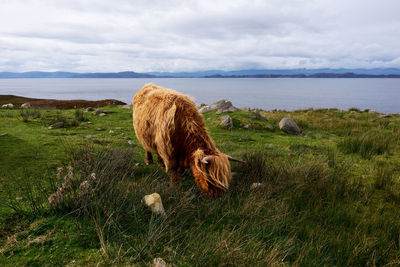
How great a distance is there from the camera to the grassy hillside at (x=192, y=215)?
2.32 m

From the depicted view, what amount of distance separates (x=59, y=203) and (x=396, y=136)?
11.5 meters

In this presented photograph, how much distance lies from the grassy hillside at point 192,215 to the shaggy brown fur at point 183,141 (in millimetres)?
304

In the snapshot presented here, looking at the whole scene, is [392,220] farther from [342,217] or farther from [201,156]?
[201,156]

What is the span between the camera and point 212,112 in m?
13.7

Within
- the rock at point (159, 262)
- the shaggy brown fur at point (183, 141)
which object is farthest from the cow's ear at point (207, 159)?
the rock at point (159, 262)

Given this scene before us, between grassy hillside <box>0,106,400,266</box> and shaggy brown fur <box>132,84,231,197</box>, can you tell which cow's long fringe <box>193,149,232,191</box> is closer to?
shaggy brown fur <box>132,84,231,197</box>

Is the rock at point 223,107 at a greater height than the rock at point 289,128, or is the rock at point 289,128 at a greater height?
the rock at point 223,107

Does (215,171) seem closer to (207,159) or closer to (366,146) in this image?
(207,159)

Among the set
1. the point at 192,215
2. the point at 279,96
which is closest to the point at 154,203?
the point at 192,215

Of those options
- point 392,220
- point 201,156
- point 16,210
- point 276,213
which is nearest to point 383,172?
point 392,220

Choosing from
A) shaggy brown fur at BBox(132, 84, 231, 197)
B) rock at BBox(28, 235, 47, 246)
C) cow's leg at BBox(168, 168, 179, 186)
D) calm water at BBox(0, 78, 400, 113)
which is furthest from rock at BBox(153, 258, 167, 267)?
calm water at BBox(0, 78, 400, 113)

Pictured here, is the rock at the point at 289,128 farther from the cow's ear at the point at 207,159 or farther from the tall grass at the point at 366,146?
the cow's ear at the point at 207,159

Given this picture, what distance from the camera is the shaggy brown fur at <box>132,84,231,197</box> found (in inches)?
144

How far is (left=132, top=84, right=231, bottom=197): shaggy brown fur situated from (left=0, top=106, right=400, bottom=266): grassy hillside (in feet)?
1.00
